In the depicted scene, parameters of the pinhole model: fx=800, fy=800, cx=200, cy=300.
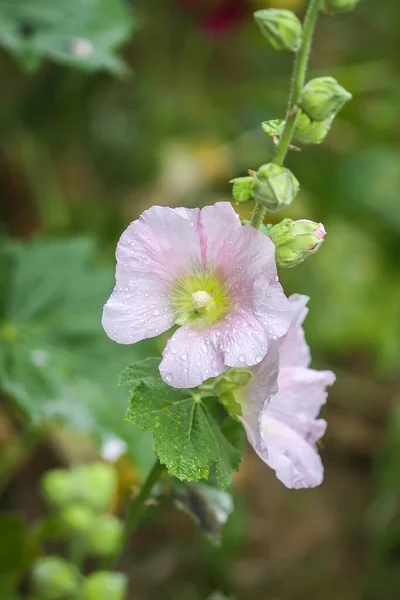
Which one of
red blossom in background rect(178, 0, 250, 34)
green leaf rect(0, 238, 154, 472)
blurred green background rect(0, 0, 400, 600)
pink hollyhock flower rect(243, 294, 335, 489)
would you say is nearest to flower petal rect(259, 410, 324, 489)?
pink hollyhock flower rect(243, 294, 335, 489)

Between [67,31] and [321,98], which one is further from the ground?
[321,98]

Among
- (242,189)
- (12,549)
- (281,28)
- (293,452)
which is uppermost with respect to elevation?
(281,28)

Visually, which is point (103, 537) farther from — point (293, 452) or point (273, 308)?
point (273, 308)

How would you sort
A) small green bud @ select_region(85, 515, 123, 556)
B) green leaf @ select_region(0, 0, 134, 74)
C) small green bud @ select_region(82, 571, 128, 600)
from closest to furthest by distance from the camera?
small green bud @ select_region(82, 571, 128, 600) → small green bud @ select_region(85, 515, 123, 556) → green leaf @ select_region(0, 0, 134, 74)

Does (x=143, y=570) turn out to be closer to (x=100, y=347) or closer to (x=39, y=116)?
(x=100, y=347)

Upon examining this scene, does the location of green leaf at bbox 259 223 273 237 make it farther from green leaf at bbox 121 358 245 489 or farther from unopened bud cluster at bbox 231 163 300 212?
green leaf at bbox 121 358 245 489

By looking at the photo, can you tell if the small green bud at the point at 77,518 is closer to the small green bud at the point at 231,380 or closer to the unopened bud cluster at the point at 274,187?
the small green bud at the point at 231,380

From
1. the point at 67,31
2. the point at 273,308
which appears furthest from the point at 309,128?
the point at 67,31
